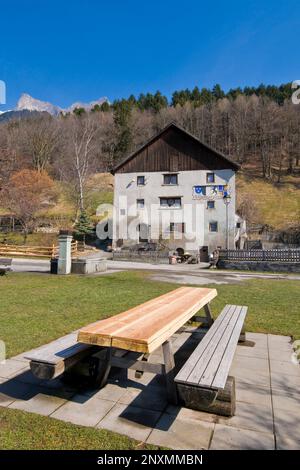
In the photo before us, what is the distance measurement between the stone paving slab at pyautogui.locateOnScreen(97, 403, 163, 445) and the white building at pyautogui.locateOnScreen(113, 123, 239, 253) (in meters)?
30.0

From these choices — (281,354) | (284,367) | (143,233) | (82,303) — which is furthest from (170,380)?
(143,233)

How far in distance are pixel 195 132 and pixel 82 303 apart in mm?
71186

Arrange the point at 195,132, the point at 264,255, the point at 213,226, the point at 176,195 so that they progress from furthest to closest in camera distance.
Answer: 1. the point at 195,132
2. the point at 176,195
3. the point at 213,226
4. the point at 264,255

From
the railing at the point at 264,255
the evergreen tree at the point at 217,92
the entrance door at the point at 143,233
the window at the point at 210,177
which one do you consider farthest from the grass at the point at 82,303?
the evergreen tree at the point at 217,92

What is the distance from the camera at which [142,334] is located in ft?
10.4

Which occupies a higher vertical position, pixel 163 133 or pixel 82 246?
pixel 163 133

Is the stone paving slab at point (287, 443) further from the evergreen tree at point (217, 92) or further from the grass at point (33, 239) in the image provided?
the evergreen tree at point (217, 92)

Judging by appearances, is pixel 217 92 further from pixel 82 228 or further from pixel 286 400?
pixel 286 400

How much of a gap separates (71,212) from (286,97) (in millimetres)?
60919

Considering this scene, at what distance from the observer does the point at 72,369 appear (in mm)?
3914

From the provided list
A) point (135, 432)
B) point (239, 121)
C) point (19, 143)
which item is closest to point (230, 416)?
point (135, 432)

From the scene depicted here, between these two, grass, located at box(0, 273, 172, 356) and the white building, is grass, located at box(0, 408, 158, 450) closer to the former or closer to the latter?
grass, located at box(0, 273, 172, 356)

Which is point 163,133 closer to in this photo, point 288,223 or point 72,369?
point 288,223

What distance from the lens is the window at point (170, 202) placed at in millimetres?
34406
